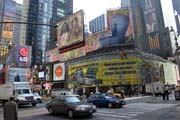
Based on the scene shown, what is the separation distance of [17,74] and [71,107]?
7083 cm

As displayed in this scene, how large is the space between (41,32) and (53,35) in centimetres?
12571

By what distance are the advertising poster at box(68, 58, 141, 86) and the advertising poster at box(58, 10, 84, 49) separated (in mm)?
16149

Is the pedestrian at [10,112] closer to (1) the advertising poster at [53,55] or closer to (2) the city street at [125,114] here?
(2) the city street at [125,114]

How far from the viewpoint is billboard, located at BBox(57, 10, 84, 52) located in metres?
73.1

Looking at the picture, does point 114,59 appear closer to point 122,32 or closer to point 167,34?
point 122,32

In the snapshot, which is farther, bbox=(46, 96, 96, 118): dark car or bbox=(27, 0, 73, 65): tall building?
bbox=(27, 0, 73, 65): tall building

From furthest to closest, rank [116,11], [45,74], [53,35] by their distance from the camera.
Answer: [45,74] < [116,11] < [53,35]

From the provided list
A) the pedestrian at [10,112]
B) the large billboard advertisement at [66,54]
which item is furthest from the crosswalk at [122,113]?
the large billboard advertisement at [66,54]

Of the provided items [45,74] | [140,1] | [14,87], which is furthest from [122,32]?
[140,1]

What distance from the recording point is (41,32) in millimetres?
139375

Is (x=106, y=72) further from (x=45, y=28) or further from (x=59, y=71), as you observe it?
(x=45, y=28)

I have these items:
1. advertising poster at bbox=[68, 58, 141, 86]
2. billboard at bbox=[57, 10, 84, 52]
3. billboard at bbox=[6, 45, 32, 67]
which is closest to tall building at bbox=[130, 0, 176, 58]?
advertising poster at bbox=[68, 58, 141, 86]

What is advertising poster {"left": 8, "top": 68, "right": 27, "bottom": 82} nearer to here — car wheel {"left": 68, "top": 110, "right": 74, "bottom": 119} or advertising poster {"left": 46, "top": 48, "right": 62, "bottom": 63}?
advertising poster {"left": 46, "top": 48, "right": 62, "bottom": 63}

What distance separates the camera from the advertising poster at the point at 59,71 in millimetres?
83188
